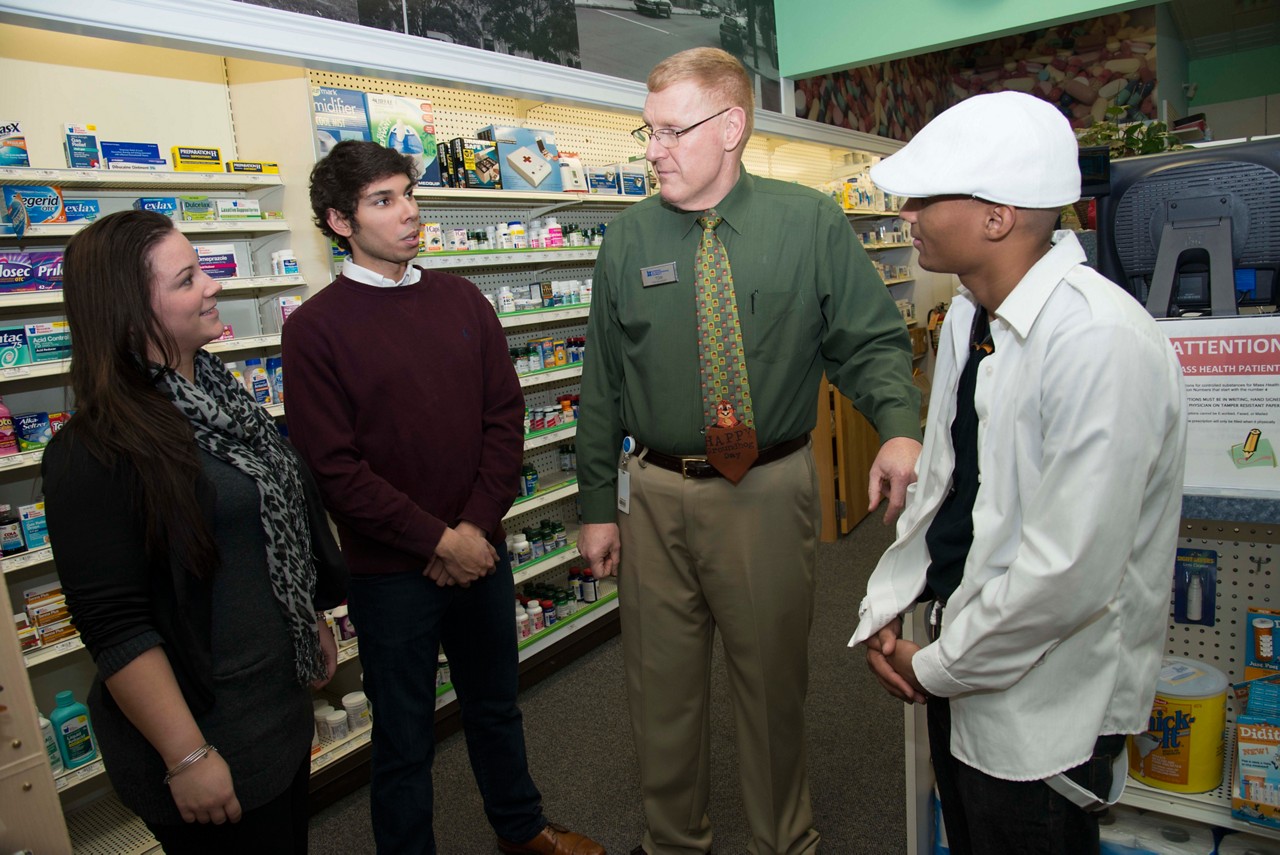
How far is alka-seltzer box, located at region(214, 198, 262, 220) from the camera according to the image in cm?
273

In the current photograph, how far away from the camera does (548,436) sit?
374cm

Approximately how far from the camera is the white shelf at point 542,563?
365 cm

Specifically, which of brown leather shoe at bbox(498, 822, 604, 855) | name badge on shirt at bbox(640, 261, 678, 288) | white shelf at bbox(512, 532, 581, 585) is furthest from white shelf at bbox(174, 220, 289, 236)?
brown leather shoe at bbox(498, 822, 604, 855)

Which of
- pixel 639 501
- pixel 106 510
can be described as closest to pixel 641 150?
pixel 639 501

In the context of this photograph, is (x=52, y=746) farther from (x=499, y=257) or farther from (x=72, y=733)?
(x=499, y=257)

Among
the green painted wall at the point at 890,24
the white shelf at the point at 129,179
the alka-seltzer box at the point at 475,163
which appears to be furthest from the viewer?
the green painted wall at the point at 890,24

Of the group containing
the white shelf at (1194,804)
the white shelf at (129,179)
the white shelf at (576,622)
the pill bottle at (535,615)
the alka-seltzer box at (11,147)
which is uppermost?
the alka-seltzer box at (11,147)

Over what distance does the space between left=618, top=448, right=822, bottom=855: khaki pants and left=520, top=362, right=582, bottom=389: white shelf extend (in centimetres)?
158

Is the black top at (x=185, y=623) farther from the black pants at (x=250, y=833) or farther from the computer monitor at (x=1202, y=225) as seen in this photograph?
the computer monitor at (x=1202, y=225)

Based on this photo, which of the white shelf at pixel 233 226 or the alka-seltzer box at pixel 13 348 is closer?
the alka-seltzer box at pixel 13 348

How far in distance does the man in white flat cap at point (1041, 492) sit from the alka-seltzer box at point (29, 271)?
7.93ft

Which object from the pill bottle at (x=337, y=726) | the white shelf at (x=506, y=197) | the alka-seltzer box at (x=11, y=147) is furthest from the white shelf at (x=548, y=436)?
the alka-seltzer box at (x=11, y=147)

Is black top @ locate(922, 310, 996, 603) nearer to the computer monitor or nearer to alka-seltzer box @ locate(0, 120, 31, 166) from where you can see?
the computer monitor

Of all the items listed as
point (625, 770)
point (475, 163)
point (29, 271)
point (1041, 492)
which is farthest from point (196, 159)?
point (1041, 492)
